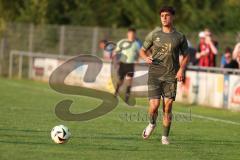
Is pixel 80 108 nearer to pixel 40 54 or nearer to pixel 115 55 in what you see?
pixel 115 55

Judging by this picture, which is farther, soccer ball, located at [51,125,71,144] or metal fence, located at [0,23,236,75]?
metal fence, located at [0,23,236,75]

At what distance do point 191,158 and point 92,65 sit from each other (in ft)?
60.9

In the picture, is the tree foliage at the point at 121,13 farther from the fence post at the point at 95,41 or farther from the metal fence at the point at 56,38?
the fence post at the point at 95,41

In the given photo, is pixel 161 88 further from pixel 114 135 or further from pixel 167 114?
pixel 114 135

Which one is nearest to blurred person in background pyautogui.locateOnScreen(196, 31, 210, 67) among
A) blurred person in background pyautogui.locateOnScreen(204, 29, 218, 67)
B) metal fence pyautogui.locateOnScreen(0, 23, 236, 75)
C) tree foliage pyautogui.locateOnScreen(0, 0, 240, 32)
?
blurred person in background pyautogui.locateOnScreen(204, 29, 218, 67)

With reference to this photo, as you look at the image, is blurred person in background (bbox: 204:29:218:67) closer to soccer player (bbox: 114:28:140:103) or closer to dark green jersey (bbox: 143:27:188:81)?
soccer player (bbox: 114:28:140:103)

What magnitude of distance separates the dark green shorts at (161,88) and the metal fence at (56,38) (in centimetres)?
1792

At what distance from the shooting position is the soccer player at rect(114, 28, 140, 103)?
907 inches

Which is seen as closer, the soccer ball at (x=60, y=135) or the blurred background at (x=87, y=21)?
the soccer ball at (x=60, y=135)

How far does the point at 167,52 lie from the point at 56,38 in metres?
23.9

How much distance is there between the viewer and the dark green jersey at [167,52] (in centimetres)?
1288

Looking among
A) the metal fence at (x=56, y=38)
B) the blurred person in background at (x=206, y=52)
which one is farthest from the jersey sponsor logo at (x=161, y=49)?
the metal fence at (x=56, y=38)

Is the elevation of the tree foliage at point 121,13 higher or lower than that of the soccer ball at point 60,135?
higher

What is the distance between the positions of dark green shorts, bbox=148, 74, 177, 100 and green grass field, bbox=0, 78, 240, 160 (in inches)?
31.4
